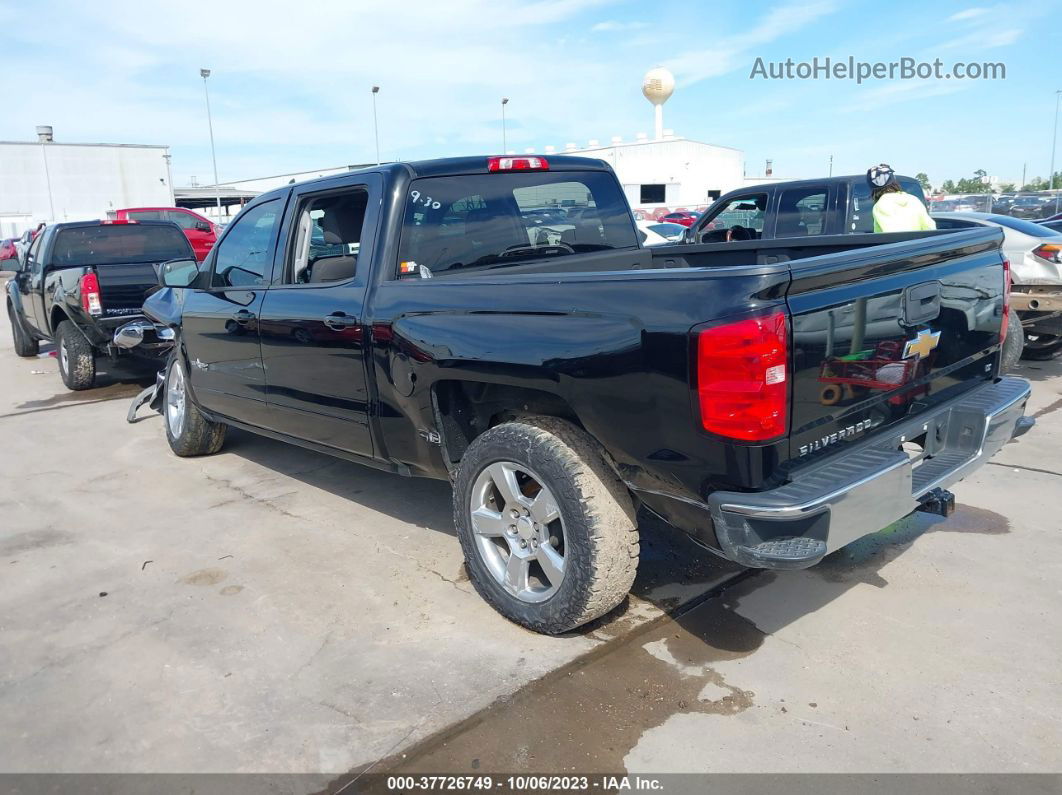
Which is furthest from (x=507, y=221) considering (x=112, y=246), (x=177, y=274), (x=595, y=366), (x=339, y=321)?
(x=112, y=246)

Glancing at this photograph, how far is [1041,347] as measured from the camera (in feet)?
28.6

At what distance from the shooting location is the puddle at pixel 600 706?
103 inches

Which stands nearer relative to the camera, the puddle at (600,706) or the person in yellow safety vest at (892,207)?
the puddle at (600,706)

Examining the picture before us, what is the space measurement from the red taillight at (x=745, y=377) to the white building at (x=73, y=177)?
59.2 metres

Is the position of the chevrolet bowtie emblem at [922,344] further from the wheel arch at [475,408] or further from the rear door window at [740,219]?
the rear door window at [740,219]

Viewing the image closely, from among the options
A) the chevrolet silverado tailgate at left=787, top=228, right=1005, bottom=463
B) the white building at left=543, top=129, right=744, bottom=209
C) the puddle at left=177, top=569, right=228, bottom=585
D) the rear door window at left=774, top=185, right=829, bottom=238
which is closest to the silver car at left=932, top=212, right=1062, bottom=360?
the rear door window at left=774, top=185, right=829, bottom=238

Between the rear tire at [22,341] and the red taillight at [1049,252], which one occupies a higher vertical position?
the red taillight at [1049,252]

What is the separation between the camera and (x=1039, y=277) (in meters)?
7.84

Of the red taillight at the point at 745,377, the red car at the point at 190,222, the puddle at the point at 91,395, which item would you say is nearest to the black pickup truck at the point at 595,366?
the red taillight at the point at 745,377

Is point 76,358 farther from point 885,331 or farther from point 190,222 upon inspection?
point 190,222

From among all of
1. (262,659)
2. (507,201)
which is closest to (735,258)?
(507,201)

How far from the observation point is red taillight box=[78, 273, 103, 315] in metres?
8.41

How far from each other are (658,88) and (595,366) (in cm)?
6823

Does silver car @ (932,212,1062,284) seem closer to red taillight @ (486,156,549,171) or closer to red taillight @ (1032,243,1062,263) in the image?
red taillight @ (1032,243,1062,263)
